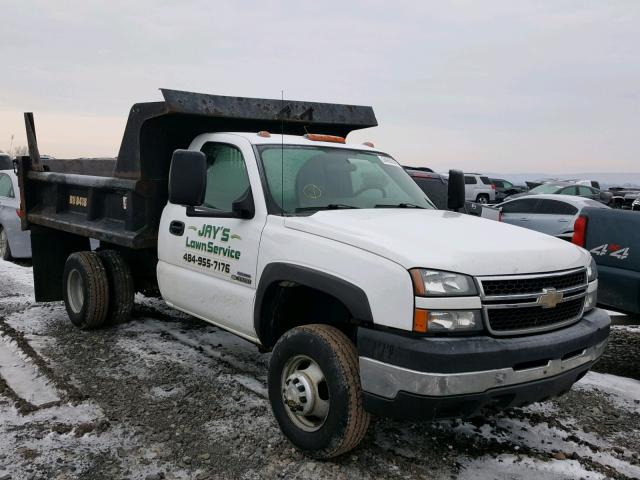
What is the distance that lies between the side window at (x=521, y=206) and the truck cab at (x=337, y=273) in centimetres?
819

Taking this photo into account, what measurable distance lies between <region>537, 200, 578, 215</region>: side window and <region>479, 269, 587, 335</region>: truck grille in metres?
9.29

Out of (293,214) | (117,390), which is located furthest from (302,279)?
(117,390)

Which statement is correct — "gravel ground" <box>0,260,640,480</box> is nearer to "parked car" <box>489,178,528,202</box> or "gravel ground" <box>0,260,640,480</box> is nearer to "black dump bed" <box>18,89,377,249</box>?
"black dump bed" <box>18,89,377,249</box>

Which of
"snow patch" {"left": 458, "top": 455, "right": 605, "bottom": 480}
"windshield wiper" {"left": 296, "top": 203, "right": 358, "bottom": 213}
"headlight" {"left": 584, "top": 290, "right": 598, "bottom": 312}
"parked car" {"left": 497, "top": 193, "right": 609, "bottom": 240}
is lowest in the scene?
"snow patch" {"left": 458, "top": 455, "right": 605, "bottom": 480}

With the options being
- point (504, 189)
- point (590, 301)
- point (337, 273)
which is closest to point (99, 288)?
point (337, 273)

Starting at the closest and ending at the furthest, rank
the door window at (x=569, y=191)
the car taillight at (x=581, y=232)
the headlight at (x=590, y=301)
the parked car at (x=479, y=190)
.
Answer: the headlight at (x=590, y=301) → the car taillight at (x=581, y=232) → the door window at (x=569, y=191) → the parked car at (x=479, y=190)

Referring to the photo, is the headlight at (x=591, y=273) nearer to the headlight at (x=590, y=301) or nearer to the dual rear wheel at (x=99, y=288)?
the headlight at (x=590, y=301)

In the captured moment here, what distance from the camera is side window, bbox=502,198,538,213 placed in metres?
12.6

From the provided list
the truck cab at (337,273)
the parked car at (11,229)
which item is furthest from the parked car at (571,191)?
the truck cab at (337,273)

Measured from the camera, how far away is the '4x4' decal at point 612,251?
4.62m

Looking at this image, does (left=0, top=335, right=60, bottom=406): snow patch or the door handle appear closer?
(left=0, top=335, right=60, bottom=406): snow patch

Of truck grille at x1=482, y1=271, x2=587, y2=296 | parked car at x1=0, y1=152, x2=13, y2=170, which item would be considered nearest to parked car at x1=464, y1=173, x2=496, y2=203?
parked car at x1=0, y1=152, x2=13, y2=170

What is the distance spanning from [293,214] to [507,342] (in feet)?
5.32

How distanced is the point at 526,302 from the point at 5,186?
10089 mm
